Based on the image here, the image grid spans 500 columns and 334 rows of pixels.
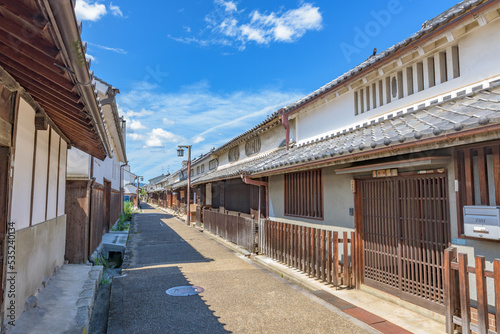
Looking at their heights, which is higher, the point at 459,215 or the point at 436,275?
the point at 459,215

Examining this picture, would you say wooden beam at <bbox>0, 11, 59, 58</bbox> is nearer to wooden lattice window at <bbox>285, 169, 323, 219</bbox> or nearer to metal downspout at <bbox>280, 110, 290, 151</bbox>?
wooden lattice window at <bbox>285, 169, 323, 219</bbox>

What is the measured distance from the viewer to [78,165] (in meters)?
8.59

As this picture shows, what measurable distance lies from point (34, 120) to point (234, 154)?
43.3 ft

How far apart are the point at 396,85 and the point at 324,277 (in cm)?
461

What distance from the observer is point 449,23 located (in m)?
5.04

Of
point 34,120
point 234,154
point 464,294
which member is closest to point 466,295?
point 464,294

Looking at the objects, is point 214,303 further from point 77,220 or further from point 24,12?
point 24,12

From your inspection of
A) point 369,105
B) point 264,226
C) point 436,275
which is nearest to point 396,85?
point 369,105

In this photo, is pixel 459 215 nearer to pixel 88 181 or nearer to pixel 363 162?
pixel 363 162

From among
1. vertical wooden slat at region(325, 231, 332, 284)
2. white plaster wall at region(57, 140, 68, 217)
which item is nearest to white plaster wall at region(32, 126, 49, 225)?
white plaster wall at region(57, 140, 68, 217)

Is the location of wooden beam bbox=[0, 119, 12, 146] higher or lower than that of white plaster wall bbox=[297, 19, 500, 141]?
lower

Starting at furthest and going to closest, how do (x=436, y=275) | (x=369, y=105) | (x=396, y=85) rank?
(x=369, y=105) < (x=396, y=85) < (x=436, y=275)

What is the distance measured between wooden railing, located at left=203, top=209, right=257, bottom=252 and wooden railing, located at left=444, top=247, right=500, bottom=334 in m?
6.92

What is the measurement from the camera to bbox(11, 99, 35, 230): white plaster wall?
424cm
